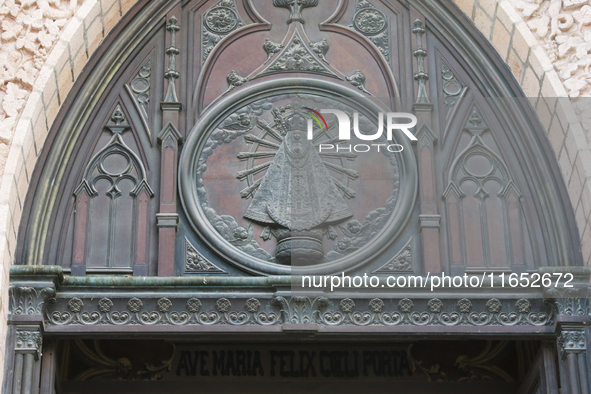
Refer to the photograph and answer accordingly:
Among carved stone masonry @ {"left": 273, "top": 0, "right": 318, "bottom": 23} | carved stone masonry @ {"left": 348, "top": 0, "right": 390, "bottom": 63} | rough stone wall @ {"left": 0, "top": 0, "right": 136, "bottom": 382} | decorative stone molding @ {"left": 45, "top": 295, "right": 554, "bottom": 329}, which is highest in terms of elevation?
carved stone masonry @ {"left": 273, "top": 0, "right": 318, "bottom": 23}

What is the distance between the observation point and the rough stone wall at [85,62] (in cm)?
998

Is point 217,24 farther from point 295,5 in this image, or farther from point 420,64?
point 420,64

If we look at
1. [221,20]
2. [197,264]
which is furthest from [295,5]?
[197,264]

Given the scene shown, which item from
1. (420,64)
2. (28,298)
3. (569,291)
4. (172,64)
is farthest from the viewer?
(420,64)

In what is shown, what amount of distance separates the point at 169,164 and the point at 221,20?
1842 millimetres

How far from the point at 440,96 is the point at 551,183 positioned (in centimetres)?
147

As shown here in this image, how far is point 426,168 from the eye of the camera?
35.2 feet

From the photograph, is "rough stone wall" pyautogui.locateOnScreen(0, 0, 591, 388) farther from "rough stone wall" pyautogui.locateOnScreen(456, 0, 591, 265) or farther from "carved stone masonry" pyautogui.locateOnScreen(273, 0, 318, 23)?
"carved stone masonry" pyautogui.locateOnScreen(273, 0, 318, 23)

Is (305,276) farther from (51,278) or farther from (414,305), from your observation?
(51,278)

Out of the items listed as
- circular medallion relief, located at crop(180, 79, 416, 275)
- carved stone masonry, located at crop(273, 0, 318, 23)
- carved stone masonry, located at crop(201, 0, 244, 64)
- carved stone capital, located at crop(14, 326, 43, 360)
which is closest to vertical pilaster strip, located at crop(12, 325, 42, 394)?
carved stone capital, located at crop(14, 326, 43, 360)

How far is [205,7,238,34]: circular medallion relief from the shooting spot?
11.5 m

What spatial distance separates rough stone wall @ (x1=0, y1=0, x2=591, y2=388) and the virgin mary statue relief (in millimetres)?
2158

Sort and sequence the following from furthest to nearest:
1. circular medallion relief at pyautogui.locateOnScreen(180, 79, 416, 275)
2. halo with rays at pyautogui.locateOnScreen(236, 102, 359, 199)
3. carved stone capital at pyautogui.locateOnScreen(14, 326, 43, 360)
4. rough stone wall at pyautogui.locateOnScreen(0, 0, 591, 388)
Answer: halo with rays at pyautogui.locateOnScreen(236, 102, 359, 199) < circular medallion relief at pyautogui.locateOnScreen(180, 79, 416, 275) < rough stone wall at pyautogui.locateOnScreen(0, 0, 591, 388) < carved stone capital at pyautogui.locateOnScreen(14, 326, 43, 360)

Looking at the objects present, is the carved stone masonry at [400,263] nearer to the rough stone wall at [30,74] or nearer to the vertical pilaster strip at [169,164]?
the vertical pilaster strip at [169,164]
